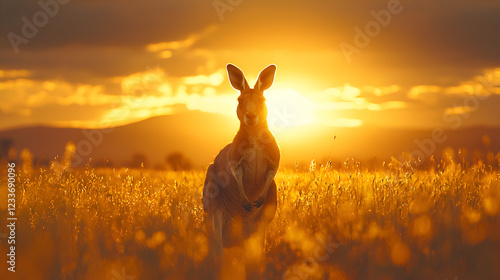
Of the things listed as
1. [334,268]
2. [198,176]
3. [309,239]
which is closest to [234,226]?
[309,239]

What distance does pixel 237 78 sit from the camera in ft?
23.3

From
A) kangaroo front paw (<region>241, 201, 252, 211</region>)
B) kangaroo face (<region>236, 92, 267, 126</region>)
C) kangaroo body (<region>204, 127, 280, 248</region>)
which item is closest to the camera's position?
kangaroo face (<region>236, 92, 267, 126</region>)

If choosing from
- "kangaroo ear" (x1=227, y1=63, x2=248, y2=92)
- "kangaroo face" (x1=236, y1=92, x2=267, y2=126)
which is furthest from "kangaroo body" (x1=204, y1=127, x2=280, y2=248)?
"kangaroo ear" (x1=227, y1=63, x2=248, y2=92)

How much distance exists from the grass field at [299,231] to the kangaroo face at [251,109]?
1.56 m

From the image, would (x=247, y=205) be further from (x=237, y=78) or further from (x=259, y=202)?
(x=237, y=78)

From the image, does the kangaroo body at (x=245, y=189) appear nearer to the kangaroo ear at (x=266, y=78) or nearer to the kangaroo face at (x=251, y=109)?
the kangaroo face at (x=251, y=109)

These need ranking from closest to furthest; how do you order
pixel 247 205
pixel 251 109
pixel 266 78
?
pixel 251 109, pixel 247 205, pixel 266 78

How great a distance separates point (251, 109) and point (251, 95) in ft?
0.89

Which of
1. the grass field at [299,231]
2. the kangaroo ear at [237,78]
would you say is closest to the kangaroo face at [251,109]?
the kangaroo ear at [237,78]

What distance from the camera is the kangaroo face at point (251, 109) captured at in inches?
265

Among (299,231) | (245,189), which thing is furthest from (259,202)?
(299,231)

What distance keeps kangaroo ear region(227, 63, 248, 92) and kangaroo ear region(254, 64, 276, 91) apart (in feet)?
0.56

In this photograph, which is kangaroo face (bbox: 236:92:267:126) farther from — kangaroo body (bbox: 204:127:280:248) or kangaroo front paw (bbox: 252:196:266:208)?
kangaroo front paw (bbox: 252:196:266:208)

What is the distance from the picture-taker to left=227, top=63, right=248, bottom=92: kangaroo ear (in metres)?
7.05
